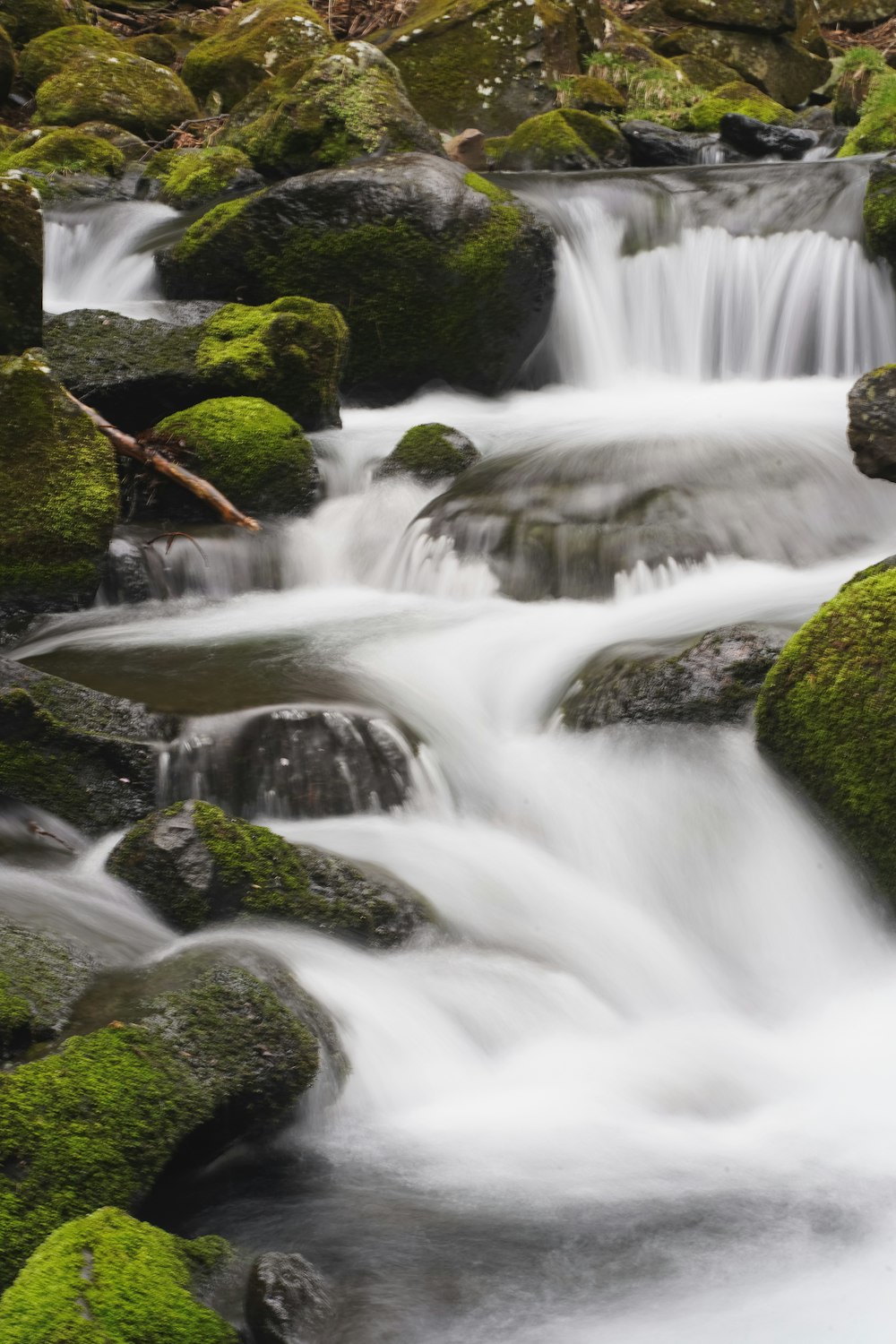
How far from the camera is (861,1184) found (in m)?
3.36

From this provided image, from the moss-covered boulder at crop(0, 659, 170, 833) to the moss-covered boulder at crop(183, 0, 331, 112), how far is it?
12.7 m

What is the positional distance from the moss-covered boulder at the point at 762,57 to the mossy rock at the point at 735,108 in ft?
6.34

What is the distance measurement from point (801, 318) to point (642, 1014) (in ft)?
24.8

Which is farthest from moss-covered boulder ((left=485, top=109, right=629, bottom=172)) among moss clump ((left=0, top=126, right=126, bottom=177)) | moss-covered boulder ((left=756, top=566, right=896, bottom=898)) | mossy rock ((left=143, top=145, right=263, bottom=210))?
moss-covered boulder ((left=756, top=566, right=896, bottom=898))

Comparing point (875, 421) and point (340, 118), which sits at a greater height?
point (340, 118)

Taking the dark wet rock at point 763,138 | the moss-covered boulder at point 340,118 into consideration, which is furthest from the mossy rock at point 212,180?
the dark wet rock at point 763,138

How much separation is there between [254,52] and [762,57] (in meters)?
8.01

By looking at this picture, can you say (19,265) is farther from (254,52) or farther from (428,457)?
(254,52)

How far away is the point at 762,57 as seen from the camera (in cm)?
1909

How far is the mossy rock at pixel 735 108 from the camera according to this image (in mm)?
15359

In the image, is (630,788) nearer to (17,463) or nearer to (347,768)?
(347,768)

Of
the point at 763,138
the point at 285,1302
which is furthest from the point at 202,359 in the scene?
the point at 763,138

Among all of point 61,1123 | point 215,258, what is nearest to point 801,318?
point 215,258

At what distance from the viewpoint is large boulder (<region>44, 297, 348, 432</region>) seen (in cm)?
817
